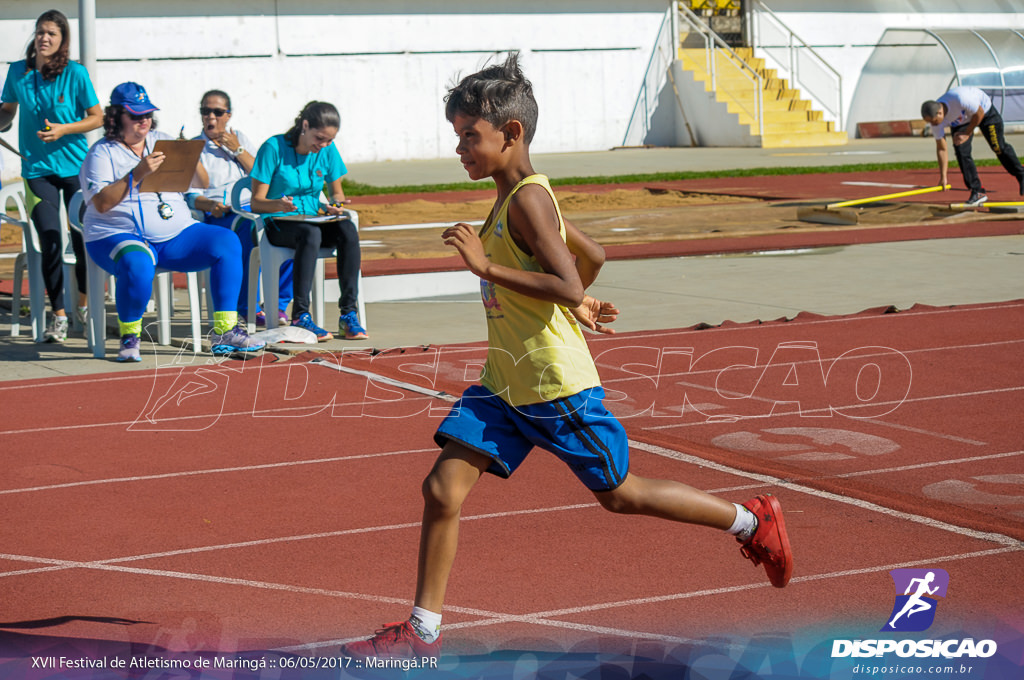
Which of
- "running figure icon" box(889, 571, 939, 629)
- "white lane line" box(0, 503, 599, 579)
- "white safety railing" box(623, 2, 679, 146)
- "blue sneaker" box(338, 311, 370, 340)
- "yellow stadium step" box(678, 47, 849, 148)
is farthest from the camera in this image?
"white safety railing" box(623, 2, 679, 146)

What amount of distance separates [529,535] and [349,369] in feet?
11.8

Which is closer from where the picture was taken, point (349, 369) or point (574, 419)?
point (574, 419)

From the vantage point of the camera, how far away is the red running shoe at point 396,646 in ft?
12.0

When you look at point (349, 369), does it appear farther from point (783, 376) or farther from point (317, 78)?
point (317, 78)

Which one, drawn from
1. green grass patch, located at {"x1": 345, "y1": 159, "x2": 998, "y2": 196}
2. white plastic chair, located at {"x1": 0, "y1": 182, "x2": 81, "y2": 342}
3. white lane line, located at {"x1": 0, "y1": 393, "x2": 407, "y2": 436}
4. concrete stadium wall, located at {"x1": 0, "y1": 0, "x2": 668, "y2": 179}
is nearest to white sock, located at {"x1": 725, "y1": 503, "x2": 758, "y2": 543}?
white lane line, located at {"x1": 0, "y1": 393, "x2": 407, "y2": 436}

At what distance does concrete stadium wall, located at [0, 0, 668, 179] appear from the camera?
31.6 metres

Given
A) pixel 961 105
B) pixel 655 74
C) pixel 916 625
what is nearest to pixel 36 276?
pixel 916 625

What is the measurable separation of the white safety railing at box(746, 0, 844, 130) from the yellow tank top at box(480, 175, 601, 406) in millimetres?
35316

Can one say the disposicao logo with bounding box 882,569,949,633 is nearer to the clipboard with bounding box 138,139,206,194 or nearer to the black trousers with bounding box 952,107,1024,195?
the clipboard with bounding box 138,139,206,194

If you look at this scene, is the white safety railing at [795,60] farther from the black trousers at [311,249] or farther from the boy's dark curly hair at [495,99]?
the boy's dark curly hair at [495,99]

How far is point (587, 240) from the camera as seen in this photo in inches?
165

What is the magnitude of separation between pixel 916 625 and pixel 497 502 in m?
1.88

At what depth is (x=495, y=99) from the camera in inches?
154

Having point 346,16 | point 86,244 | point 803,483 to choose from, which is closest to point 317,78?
point 346,16
